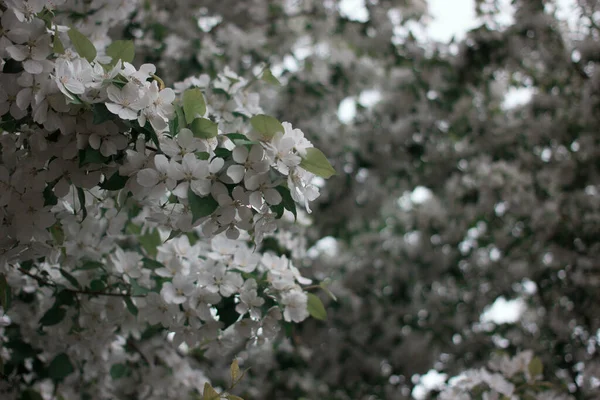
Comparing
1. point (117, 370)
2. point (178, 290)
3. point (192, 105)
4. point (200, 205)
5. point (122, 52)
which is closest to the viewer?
point (200, 205)

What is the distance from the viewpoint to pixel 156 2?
→ 11.7 feet

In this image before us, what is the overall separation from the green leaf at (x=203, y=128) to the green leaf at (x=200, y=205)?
0.15m

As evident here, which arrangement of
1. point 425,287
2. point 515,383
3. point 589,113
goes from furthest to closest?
point 425,287 < point 589,113 < point 515,383

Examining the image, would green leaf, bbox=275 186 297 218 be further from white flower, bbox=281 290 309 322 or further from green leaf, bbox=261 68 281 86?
green leaf, bbox=261 68 281 86

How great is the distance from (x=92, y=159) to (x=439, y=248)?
3.62 metres

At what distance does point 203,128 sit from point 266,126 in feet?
0.51

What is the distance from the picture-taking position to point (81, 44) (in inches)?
59.5

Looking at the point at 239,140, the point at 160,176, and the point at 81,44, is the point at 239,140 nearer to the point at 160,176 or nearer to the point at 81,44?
the point at 160,176

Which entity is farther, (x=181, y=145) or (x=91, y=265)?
(x=91, y=265)

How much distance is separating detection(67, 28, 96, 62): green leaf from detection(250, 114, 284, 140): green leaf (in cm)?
44

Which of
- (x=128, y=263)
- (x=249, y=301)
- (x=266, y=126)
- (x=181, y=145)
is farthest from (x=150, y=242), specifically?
(x=266, y=126)

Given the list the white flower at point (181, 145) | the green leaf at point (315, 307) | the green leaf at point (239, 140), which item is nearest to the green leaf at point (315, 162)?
the green leaf at point (239, 140)

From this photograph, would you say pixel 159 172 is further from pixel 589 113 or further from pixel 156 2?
pixel 589 113

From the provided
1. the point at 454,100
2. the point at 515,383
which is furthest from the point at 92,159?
the point at 454,100
